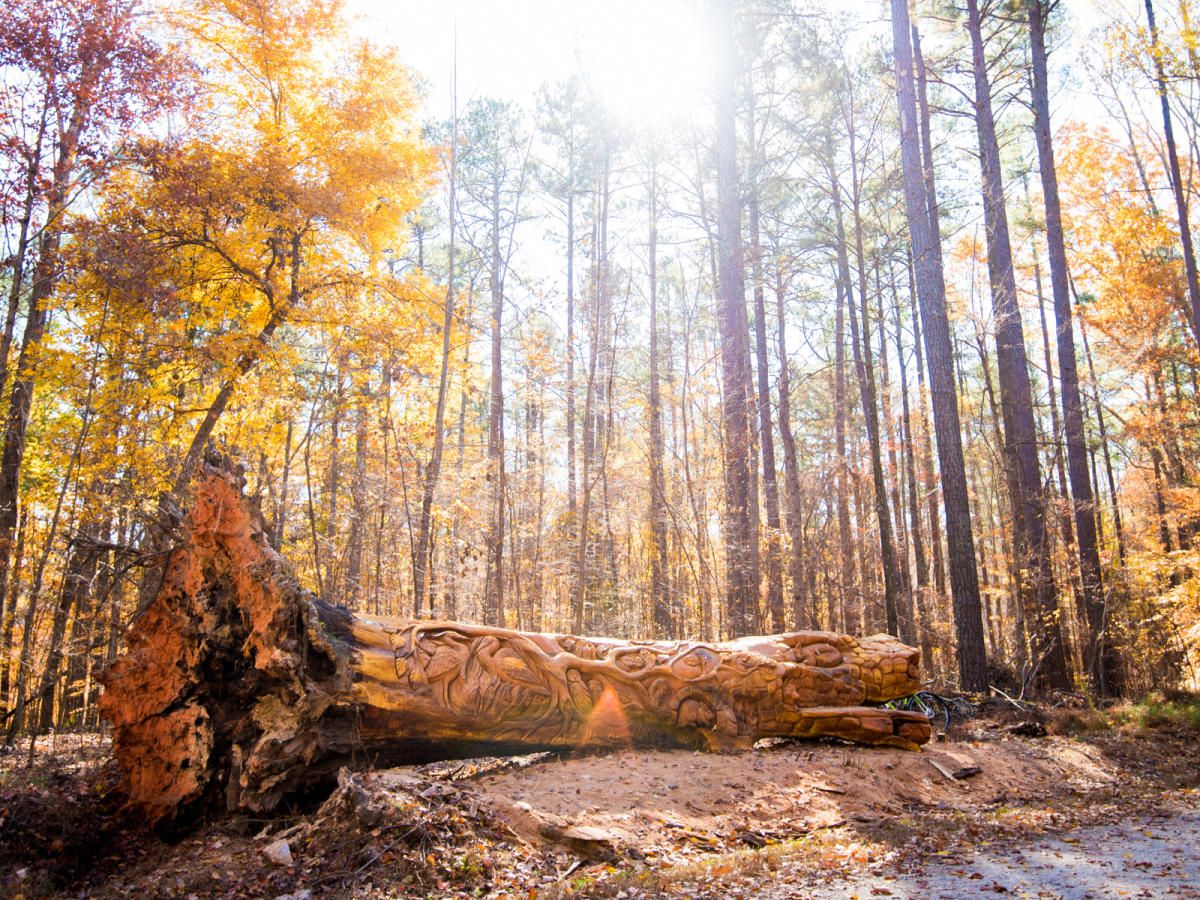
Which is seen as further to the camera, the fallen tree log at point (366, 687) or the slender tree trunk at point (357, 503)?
the slender tree trunk at point (357, 503)

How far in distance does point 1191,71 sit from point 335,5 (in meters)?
14.2

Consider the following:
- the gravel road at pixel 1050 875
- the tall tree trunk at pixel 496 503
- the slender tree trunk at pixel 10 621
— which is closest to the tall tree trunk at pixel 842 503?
the tall tree trunk at pixel 496 503

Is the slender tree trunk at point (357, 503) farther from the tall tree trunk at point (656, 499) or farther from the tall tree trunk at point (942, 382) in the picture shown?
the tall tree trunk at point (942, 382)

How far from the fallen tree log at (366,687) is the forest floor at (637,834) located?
0.25 metres

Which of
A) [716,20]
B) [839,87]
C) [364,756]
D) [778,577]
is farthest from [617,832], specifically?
[716,20]

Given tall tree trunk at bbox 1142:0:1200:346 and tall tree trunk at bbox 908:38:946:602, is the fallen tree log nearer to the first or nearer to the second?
tall tree trunk at bbox 908:38:946:602

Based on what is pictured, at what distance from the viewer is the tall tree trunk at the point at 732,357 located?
11.9 metres

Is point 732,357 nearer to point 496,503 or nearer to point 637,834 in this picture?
point 496,503

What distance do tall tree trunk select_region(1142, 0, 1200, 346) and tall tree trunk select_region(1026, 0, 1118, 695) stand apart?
50.3 inches

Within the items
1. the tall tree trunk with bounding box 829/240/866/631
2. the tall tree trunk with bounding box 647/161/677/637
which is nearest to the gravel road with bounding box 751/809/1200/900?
the tall tree trunk with bounding box 647/161/677/637

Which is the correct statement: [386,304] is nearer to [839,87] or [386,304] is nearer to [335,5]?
[335,5]

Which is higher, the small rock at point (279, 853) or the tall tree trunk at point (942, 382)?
the tall tree trunk at point (942, 382)

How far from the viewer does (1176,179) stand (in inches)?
401

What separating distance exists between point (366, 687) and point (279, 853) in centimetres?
141
